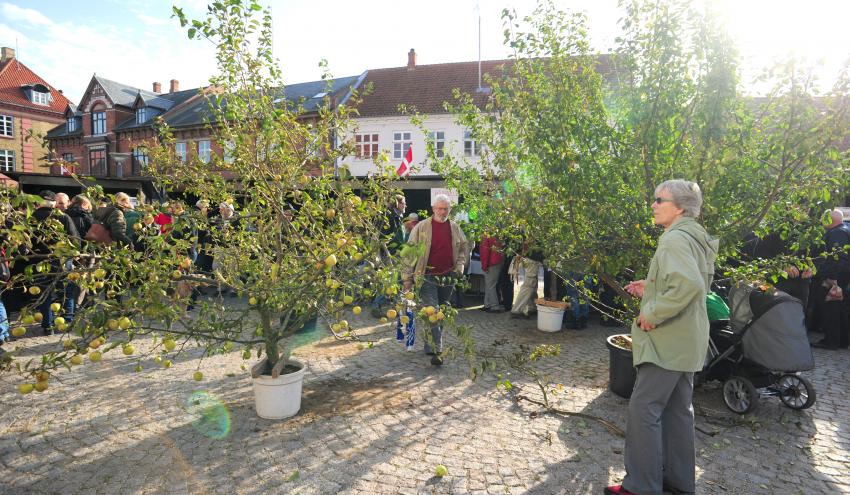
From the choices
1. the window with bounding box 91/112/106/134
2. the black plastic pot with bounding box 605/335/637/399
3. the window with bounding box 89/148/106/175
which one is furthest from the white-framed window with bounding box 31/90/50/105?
the black plastic pot with bounding box 605/335/637/399

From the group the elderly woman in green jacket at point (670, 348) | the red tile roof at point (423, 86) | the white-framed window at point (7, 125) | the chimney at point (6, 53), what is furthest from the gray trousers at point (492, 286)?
the chimney at point (6, 53)

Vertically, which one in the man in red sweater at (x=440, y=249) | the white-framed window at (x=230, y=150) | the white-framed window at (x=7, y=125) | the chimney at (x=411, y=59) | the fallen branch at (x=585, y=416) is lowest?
the fallen branch at (x=585, y=416)

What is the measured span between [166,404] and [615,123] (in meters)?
4.82

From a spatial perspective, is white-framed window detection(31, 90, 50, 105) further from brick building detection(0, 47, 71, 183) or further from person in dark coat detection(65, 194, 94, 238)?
person in dark coat detection(65, 194, 94, 238)

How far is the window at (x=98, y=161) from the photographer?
137 feet

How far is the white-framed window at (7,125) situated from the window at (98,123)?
24.5 feet

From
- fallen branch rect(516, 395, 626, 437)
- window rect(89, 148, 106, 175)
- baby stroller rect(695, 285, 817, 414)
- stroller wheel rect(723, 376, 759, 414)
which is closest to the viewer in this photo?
fallen branch rect(516, 395, 626, 437)

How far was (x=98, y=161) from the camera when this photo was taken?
4219 cm

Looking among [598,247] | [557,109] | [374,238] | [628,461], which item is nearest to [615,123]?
[557,109]

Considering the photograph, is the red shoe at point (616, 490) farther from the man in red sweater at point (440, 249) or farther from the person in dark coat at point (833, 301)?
the person in dark coat at point (833, 301)

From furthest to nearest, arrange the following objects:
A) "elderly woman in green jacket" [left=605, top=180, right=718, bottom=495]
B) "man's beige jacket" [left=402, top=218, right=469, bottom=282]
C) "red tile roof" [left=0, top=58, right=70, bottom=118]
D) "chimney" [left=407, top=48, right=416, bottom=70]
Answer: "red tile roof" [left=0, top=58, right=70, bottom=118], "chimney" [left=407, top=48, right=416, bottom=70], "man's beige jacket" [left=402, top=218, right=469, bottom=282], "elderly woman in green jacket" [left=605, top=180, right=718, bottom=495]

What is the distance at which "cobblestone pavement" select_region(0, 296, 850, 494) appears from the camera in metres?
3.30

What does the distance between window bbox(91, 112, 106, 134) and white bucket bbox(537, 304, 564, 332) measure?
1790 inches

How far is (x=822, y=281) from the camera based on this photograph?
7.33 metres
